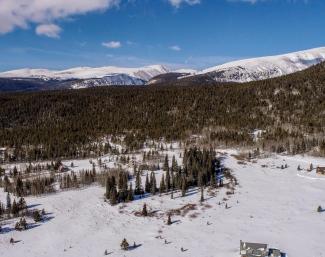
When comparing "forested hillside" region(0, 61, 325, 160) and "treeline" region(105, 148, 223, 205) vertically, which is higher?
"forested hillside" region(0, 61, 325, 160)

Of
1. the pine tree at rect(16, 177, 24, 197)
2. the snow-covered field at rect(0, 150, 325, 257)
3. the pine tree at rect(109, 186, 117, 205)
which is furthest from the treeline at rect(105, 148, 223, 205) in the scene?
the pine tree at rect(16, 177, 24, 197)

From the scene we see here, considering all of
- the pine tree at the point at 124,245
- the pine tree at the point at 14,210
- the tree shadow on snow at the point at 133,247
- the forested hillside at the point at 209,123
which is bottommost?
the tree shadow on snow at the point at 133,247

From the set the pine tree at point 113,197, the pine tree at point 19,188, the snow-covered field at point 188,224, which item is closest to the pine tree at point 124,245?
the snow-covered field at point 188,224

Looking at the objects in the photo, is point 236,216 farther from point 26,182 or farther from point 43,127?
point 43,127

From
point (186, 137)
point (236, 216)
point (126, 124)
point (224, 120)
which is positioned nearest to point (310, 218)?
point (236, 216)

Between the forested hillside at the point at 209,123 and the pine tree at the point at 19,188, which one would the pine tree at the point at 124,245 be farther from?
the forested hillside at the point at 209,123

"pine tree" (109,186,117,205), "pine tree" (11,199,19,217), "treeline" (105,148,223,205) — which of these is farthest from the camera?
"treeline" (105,148,223,205)

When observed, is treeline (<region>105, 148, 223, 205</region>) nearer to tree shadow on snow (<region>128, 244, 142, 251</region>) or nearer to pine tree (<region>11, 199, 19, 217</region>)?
pine tree (<region>11, 199, 19, 217</region>)

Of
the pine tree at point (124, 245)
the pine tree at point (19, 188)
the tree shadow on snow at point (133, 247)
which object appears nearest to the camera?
the pine tree at point (124, 245)

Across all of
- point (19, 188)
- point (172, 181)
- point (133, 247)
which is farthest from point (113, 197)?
point (19, 188)
